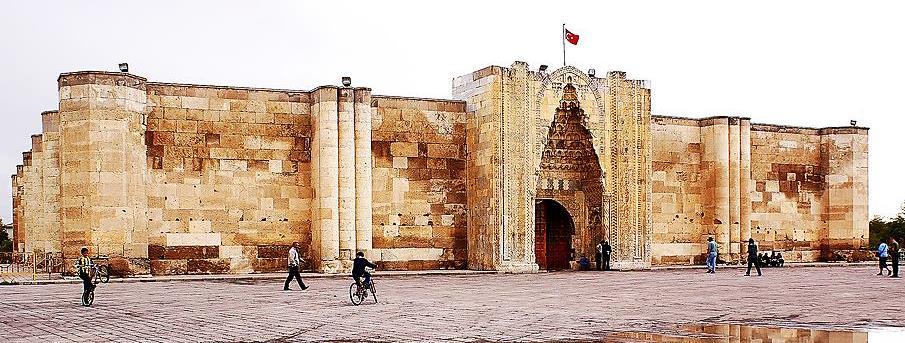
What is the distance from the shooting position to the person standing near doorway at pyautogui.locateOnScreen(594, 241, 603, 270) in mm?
33844

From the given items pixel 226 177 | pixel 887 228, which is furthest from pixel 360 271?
pixel 887 228

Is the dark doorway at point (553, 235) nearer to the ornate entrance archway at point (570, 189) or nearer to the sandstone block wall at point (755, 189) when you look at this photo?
the ornate entrance archway at point (570, 189)

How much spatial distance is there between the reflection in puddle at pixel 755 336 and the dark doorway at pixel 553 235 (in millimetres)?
20470

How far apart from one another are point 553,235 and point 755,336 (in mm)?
22237

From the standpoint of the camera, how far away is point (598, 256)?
3400cm

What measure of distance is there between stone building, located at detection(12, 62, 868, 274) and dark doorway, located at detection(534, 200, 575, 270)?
0.22 ft

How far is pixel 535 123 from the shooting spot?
1287 inches

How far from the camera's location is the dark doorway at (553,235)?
3466 cm

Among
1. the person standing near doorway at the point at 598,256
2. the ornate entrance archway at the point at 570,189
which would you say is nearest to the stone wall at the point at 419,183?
the ornate entrance archway at the point at 570,189

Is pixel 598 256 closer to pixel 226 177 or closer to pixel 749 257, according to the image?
pixel 749 257

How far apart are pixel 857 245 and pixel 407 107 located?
1890 centimetres

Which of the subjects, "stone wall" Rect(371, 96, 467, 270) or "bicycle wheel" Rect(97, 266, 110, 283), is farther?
"stone wall" Rect(371, 96, 467, 270)

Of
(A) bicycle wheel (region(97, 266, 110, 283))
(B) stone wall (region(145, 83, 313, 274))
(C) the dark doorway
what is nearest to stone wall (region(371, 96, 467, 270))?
(B) stone wall (region(145, 83, 313, 274))

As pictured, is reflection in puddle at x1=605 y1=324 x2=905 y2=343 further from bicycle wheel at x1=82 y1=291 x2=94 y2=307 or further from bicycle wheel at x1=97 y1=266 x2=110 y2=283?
bicycle wheel at x1=97 y1=266 x2=110 y2=283
